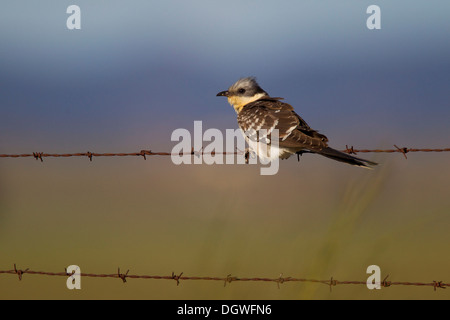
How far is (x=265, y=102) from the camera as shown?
24.8ft

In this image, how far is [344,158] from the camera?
5.97 metres

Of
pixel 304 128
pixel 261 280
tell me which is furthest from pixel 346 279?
pixel 304 128

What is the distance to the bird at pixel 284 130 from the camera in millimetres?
6084

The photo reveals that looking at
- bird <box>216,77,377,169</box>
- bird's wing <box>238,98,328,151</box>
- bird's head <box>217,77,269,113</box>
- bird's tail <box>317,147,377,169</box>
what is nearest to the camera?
bird's tail <box>317,147,377,169</box>

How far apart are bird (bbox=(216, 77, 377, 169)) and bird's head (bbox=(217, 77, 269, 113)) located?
0.21 meters

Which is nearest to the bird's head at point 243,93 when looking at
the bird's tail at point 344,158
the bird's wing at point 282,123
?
the bird's wing at point 282,123

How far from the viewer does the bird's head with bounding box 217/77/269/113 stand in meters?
8.41

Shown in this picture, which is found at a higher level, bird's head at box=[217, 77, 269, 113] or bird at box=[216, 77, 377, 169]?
bird's head at box=[217, 77, 269, 113]

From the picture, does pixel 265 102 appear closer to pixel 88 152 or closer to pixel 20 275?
pixel 88 152

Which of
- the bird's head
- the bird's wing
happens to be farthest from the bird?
Answer: the bird's head

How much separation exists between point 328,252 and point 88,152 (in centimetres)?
312

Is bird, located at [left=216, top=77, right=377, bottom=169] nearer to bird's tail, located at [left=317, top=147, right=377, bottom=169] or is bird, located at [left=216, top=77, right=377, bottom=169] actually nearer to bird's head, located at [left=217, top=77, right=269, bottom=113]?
bird's tail, located at [left=317, top=147, right=377, bottom=169]

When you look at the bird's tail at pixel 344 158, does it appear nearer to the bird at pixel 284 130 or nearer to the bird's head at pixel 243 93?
the bird at pixel 284 130

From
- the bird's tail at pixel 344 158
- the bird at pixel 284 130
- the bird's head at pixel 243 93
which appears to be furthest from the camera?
the bird's head at pixel 243 93
